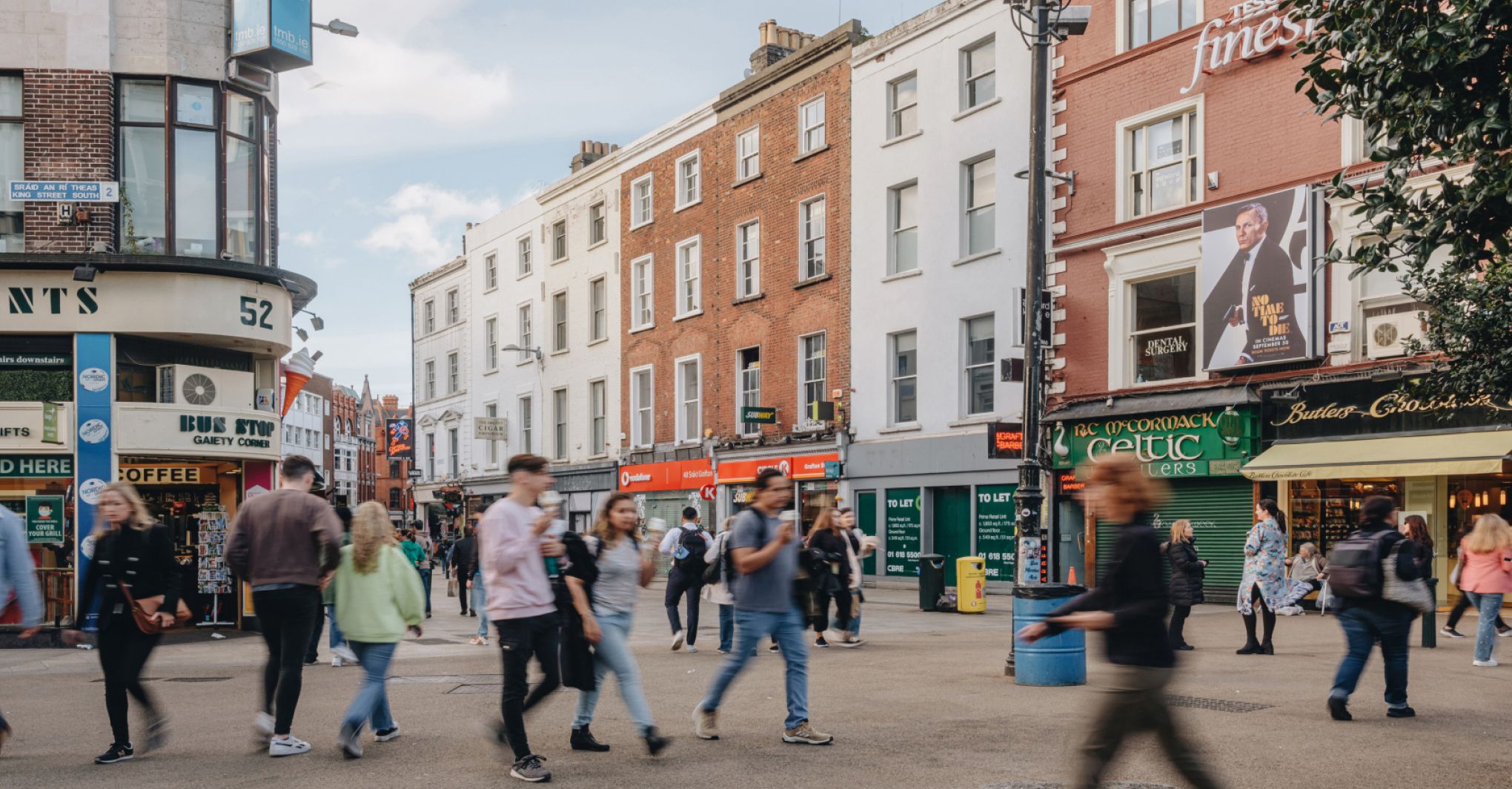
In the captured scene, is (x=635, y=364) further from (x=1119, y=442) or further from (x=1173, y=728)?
(x=1173, y=728)

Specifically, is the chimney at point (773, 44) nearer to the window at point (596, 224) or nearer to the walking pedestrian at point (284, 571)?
the window at point (596, 224)

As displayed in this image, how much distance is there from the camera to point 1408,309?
1941 centimetres

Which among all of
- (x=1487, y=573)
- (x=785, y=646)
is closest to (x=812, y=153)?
(x=1487, y=573)

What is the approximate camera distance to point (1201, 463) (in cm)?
2209

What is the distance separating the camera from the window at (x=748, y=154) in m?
33.7

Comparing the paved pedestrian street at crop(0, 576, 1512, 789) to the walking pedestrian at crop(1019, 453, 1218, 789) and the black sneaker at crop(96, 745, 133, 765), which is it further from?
the walking pedestrian at crop(1019, 453, 1218, 789)

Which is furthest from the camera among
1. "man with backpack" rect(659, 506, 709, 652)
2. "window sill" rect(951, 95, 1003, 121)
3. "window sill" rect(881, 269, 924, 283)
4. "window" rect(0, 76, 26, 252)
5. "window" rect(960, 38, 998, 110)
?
"window sill" rect(881, 269, 924, 283)

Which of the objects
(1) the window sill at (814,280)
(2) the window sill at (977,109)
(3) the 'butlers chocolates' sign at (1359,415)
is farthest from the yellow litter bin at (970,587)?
(1) the window sill at (814,280)

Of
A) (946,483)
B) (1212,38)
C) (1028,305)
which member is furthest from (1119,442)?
(1028,305)

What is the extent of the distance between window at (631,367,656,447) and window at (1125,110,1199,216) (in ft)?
59.1

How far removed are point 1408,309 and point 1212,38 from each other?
5765 millimetres

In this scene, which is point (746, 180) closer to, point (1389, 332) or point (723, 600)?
point (1389, 332)

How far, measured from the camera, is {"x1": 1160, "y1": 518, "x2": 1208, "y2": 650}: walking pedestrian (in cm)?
1377

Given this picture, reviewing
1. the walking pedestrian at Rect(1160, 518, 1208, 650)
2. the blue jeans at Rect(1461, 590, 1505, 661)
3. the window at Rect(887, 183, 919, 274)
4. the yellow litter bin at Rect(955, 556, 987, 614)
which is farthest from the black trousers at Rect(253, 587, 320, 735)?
the window at Rect(887, 183, 919, 274)
